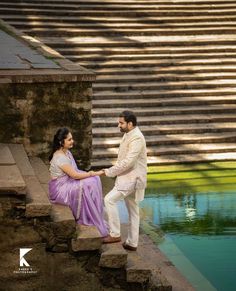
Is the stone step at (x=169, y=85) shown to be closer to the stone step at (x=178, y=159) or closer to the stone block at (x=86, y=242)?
the stone step at (x=178, y=159)

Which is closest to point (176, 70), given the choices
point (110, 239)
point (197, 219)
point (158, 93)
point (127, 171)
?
Answer: point (158, 93)

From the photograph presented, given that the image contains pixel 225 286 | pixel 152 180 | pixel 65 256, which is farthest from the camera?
pixel 152 180

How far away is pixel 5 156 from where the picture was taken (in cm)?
705

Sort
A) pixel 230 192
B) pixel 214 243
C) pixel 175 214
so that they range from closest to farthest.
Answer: pixel 214 243 → pixel 175 214 → pixel 230 192

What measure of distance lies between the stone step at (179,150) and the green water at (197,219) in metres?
0.51

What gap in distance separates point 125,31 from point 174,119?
4232 millimetres

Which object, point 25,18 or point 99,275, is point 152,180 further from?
point 25,18

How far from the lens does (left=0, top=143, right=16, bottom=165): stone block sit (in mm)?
6653

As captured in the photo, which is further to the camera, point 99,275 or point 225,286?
point 225,286

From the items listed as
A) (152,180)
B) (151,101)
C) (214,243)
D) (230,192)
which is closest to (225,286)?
(214,243)

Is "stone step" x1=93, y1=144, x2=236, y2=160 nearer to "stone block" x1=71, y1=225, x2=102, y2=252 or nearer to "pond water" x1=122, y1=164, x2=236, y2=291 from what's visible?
"pond water" x1=122, y1=164, x2=236, y2=291

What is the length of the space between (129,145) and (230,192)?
401 cm

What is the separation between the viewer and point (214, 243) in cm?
743

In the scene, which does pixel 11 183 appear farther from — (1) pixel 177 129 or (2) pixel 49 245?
(1) pixel 177 129
